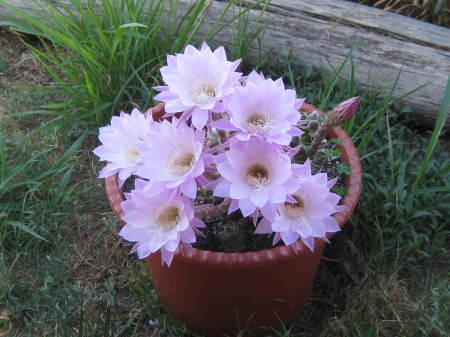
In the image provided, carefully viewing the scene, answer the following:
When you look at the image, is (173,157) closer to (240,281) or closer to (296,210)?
(296,210)

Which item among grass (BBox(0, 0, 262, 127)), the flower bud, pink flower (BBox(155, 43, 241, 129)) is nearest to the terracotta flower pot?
the flower bud

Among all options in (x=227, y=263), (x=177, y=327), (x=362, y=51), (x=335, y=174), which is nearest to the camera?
(x=227, y=263)

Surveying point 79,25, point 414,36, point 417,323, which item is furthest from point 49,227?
point 414,36

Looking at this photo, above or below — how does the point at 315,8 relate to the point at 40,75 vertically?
above

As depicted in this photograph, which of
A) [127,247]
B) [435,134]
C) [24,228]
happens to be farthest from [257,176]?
[24,228]

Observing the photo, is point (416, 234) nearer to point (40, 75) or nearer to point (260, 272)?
point (260, 272)

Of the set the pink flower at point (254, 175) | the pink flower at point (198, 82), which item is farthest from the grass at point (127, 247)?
the pink flower at point (198, 82)
